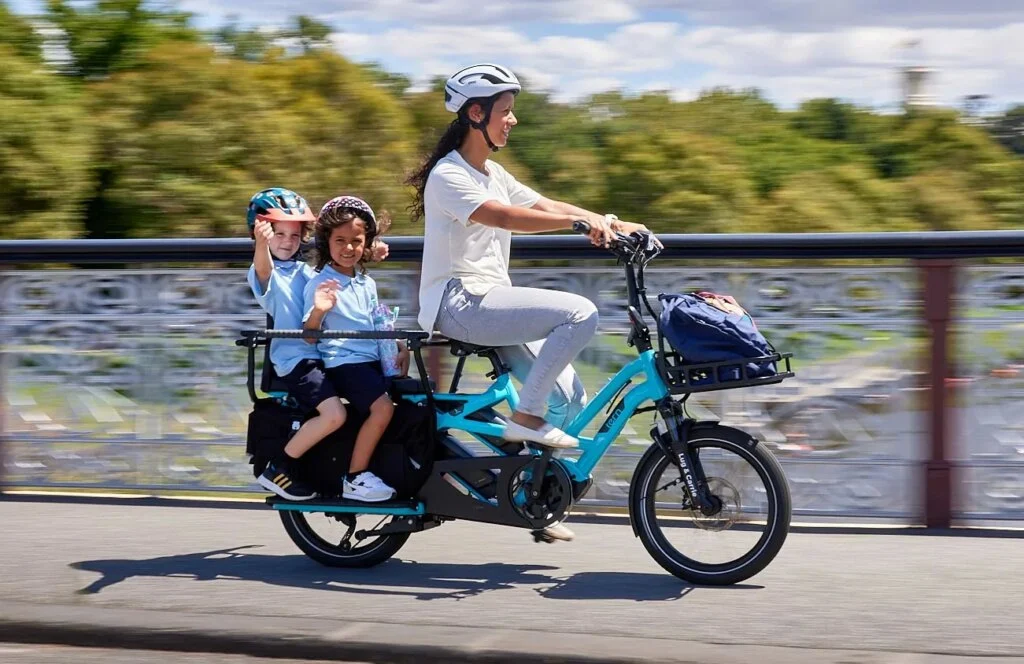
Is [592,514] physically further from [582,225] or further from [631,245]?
[582,225]

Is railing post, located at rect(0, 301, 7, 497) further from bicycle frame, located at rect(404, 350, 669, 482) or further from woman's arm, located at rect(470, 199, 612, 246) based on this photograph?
woman's arm, located at rect(470, 199, 612, 246)

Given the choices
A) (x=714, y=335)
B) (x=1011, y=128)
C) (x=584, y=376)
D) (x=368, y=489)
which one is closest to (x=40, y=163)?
(x=584, y=376)

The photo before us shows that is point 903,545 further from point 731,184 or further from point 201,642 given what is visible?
point 731,184

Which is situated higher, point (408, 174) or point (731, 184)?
point (408, 174)

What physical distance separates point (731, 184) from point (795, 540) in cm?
1052

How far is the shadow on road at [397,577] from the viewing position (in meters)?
5.78

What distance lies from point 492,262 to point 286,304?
3.00 feet

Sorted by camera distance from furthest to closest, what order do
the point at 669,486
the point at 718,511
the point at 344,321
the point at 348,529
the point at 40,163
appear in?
the point at 40,163 → the point at 348,529 → the point at 344,321 → the point at 669,486 → the point at 718,511

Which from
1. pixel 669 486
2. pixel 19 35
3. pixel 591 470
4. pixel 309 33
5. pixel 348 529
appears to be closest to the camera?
pixel 669 486

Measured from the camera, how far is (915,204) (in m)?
18.3

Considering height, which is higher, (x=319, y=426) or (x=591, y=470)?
(x=319, y=426)

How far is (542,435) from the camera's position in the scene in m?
5.82

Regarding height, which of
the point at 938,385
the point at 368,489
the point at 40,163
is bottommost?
the point at 368,489

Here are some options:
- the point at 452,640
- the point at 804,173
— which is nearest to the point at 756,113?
the point at 804,173
